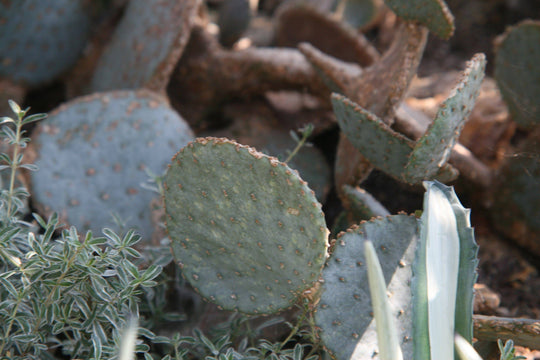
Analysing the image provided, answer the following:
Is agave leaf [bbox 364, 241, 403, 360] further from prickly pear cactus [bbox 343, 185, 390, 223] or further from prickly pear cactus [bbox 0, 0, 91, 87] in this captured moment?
prickly pear cactus [bbox 0, 0, 91, 87]

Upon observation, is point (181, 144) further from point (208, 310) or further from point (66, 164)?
point (208, 310)

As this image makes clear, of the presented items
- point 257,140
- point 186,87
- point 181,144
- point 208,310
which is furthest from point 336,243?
point 186,87

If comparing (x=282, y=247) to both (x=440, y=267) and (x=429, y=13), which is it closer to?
(x=440, y=267)

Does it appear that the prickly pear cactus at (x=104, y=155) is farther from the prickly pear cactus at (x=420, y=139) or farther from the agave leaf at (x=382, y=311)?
the agave leaf at (x=382, y=311)

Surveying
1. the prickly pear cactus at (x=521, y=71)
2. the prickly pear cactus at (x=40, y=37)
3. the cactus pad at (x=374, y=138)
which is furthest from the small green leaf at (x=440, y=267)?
the prickly pear cactus at (x=40, y=37)

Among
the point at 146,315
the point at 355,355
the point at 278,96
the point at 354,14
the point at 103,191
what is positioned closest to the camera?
the point at 355,355


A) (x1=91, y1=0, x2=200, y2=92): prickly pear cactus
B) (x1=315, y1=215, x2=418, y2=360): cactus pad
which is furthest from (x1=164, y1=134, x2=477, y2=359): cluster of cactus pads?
(x1=91, y1=0, x2=200, y2=92): prickly pear cactus
